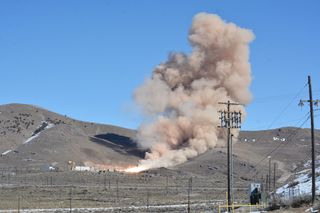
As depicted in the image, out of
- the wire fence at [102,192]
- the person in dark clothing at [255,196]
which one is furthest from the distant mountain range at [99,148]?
the person in dark clothing at [255,196]

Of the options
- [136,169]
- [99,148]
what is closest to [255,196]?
[136,169]

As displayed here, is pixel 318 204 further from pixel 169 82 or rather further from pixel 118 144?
pixel 118 144

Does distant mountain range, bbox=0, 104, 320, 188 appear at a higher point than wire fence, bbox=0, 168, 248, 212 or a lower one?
higher

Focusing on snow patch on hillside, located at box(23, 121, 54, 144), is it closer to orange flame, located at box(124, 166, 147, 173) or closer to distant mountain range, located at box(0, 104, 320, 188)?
distant mountain range, located at box(0, 104, 320, 188)

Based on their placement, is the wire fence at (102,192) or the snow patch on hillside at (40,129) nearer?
the wire fence at (102,192)

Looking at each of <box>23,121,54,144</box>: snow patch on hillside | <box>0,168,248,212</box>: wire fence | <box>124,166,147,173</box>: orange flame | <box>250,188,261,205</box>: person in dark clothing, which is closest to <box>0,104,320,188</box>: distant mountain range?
<box>23,121,54,144</box>: snow patch on hillside

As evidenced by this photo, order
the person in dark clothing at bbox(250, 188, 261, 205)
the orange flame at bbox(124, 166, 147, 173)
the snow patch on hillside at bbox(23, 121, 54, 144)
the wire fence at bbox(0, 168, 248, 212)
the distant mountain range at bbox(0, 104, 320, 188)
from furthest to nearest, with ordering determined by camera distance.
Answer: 1. the snow patch on hillside at bbox(23, 121, 54, 144)
2. the distant mountain range at bbox(0, 104, 320, 188)
3. the orange flame at bbox(124, 166, 147, 173)
4. the wire fence at bbox(0, 168, 248, 212)
5. the person in dark clothing at bbox(250, 188, 261, 205)

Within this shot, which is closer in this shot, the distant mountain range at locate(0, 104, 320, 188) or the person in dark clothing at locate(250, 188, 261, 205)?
the person in dark clothing at locate(250, 188, 261, 205)

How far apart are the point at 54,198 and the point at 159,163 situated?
61670 millimetres

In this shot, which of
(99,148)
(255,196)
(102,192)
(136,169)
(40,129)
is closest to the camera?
(255,196)

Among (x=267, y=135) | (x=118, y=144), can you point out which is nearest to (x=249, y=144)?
(x=267, y=135)

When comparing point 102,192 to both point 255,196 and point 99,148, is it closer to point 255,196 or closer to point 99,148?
point 255,196

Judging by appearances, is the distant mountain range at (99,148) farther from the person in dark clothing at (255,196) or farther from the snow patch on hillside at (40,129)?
the person in dark clothing at (255,196)

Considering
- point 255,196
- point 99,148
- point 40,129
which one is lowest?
point 255,196
